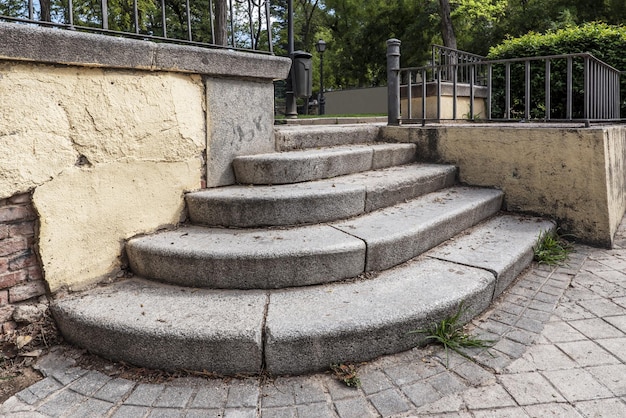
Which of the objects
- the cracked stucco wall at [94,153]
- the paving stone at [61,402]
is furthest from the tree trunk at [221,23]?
the paving stone at [61,402]

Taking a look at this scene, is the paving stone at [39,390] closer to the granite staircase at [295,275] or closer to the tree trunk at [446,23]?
the granite staircase at [295,275]

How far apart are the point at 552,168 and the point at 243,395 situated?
3495 millimetres

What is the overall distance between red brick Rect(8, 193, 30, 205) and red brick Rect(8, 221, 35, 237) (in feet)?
0.39

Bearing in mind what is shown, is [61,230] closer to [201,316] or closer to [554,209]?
[201,316]

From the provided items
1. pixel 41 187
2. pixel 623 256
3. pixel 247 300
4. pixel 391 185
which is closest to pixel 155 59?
pixel 41 187

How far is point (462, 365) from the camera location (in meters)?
2.26

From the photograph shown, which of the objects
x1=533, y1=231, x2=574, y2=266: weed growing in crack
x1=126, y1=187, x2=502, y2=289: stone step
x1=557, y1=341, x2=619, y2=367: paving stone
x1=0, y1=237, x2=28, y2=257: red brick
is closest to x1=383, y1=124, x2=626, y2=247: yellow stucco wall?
x1=533, y1=231, x2=574, y2=266: weed growing in crack

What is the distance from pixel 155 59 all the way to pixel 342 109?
20.2 m

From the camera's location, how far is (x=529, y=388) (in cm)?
208

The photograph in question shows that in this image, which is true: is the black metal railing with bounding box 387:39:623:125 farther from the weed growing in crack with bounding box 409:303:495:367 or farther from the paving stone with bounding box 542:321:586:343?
the weed growing in crack with bounding box 409:303:495:367

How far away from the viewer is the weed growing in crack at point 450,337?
2395mm

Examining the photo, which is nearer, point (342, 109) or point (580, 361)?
point (580, 361)

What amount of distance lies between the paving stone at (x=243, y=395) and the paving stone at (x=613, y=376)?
1.58 meters

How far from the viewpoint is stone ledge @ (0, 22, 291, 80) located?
7.88 ft
